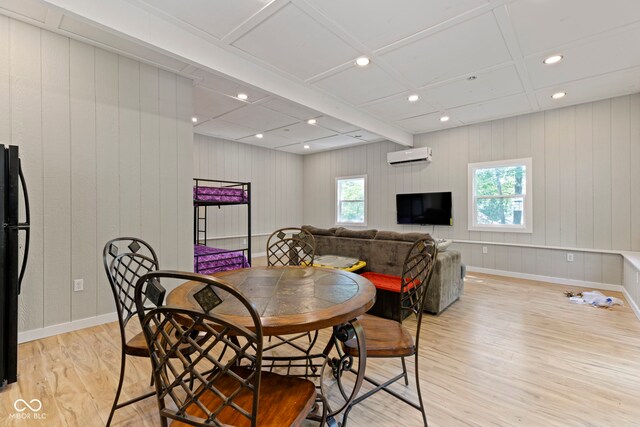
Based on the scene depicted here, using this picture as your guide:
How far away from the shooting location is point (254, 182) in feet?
23.2

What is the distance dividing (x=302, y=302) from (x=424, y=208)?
17.0ft

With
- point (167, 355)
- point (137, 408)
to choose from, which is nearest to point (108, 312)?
point (137, 408)

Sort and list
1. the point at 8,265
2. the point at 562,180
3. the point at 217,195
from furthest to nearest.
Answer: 1. the point at 562,180
2. the point at 217,195
3. the point at 8,265

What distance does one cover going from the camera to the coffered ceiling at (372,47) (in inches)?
91.3

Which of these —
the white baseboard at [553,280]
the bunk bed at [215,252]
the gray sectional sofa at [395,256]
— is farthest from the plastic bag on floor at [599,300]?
the bunk bed at [215,252]

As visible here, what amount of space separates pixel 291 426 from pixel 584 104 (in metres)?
5.94

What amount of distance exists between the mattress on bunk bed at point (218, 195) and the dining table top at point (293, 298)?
2433 mm

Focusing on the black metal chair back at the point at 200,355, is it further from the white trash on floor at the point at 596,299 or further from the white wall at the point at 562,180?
the white wall at the point at 562,180

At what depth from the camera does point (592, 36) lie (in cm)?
272

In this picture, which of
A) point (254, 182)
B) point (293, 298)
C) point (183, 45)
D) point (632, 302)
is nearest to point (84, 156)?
point (183, 45)

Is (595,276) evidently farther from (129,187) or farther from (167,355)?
(129,187)

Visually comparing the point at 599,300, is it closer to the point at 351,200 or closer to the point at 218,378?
the point at 218,378

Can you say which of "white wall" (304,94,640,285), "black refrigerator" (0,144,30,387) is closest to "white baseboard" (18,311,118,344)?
"black refrigerator" (0,144,30,387)

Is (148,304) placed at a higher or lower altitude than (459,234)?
lower
